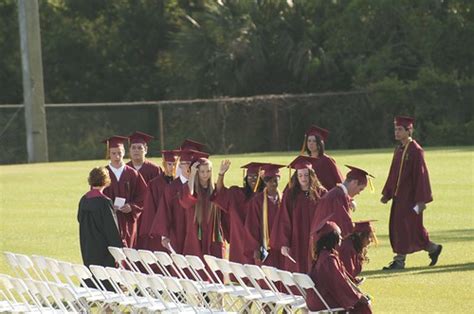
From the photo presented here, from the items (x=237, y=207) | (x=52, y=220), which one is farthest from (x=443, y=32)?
(x=237, y=207)

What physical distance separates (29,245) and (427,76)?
2670cm

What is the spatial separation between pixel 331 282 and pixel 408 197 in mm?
6660

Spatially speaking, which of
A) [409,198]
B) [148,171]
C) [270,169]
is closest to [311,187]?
[270,169]

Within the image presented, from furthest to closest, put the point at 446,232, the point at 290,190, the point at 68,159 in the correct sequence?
the point at 68,159, the point at 446,232, the point at 290,190

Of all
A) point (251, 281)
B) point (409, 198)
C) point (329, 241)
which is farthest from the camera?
point (409, 198)

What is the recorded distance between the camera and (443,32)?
45406 mm

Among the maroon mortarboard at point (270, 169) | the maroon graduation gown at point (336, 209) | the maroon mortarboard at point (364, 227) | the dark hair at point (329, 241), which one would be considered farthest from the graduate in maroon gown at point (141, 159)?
the dark hair at point (329, 241)

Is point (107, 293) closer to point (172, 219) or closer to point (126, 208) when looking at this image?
point (172, 219)

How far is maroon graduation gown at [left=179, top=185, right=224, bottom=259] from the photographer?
13.7 meters

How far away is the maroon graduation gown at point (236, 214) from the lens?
1324 cm

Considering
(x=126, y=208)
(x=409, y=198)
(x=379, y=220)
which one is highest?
(x=126, y=208)

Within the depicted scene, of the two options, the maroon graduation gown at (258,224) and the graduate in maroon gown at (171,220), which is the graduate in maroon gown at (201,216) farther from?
the maroon graduation gown at (258,224)

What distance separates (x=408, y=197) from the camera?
16.7m

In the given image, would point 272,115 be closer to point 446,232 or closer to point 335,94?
point 335,94
